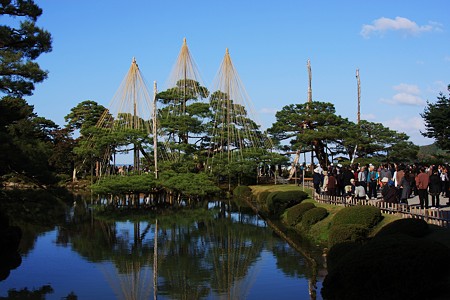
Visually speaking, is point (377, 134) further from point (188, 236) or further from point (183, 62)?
point (188, 236)

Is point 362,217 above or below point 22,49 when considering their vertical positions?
below

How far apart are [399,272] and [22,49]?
12.2 m

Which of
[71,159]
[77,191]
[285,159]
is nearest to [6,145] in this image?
[285,159]

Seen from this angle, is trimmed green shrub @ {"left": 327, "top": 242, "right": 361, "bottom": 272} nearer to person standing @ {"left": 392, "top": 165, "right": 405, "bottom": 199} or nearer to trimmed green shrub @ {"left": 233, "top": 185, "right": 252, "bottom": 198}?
person standing @ {"left": 392, "top": 165, "right": 405, "bottom": 199}

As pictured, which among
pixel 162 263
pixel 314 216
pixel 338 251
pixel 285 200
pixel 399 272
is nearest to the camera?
pixel 399 272

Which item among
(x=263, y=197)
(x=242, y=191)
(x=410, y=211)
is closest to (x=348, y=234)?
(x=410, y=211)

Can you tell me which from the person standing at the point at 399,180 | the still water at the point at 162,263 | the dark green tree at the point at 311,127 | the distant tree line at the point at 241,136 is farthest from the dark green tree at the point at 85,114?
the person standing at the point at 399,180

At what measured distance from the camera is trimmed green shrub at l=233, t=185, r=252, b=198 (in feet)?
115

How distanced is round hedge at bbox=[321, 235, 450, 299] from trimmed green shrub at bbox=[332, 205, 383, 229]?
18.5 ft

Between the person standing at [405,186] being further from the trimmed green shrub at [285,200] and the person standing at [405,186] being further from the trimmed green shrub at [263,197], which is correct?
the trimmed green shrub at [263,197]

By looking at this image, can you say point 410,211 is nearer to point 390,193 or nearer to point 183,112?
point 390,193

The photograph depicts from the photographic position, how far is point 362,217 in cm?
1464

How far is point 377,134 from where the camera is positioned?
37.2m

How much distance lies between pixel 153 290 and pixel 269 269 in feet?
11.4
